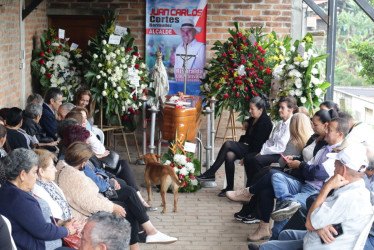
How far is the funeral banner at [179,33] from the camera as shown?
33.3 feet

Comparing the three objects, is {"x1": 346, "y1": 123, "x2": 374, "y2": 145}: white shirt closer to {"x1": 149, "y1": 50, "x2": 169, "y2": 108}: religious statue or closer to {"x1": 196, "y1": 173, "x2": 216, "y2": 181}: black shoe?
{"x1": 196, "y1": 173, "x2": 216, "y2": 181}: black shoe

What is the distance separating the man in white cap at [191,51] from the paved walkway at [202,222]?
8.75 feet

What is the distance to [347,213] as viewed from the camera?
3801 millimetres

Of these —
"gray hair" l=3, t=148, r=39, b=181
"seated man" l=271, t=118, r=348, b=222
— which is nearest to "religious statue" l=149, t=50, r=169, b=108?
"seated man" l=271, t=118, r=348, b=222

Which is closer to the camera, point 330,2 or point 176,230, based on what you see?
point 176,230

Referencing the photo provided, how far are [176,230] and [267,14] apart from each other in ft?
16.0

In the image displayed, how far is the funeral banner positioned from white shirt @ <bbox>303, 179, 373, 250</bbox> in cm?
643

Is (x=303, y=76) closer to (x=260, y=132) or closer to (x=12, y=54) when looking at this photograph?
(x=260, y=132)

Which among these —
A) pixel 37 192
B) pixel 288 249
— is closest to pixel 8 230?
pixel 37 192

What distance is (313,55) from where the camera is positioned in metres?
7.95

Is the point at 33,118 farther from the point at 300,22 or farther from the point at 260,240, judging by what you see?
the point at 300,22

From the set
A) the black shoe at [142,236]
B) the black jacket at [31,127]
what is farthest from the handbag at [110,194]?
the black jacket at [31,127]

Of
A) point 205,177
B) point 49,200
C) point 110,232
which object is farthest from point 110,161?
point 110,232

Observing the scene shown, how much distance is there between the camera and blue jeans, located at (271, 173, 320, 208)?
5586 millimetres
